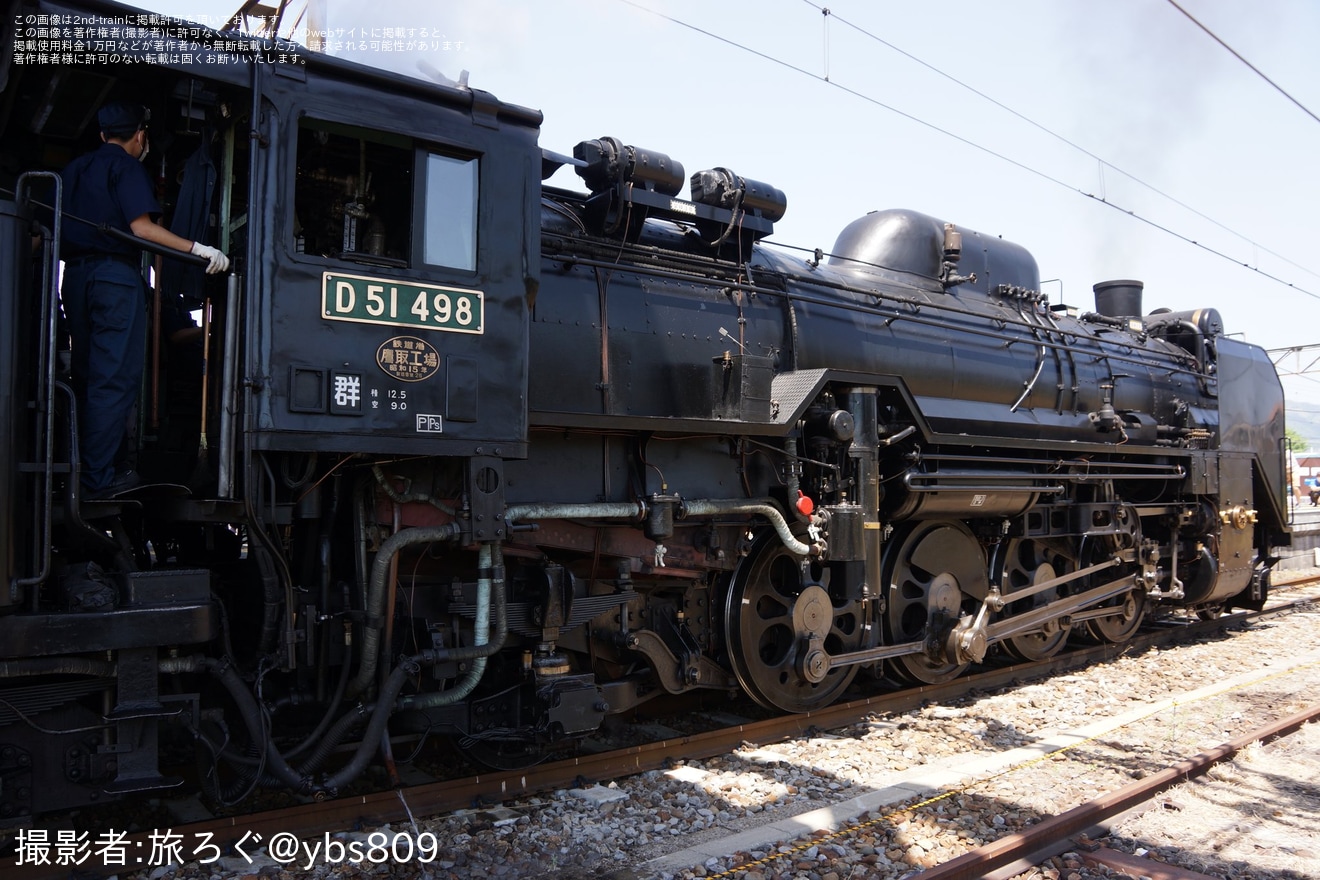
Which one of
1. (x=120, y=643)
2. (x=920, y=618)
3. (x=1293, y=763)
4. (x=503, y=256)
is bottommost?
(x=1293, y=763)

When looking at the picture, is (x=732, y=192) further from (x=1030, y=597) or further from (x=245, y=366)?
(x=1030, y=597)

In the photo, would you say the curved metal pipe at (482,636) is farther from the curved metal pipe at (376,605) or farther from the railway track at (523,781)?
the railway track at (523,781)

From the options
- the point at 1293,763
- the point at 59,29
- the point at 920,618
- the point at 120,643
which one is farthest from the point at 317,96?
Answer: the point at 1293,763

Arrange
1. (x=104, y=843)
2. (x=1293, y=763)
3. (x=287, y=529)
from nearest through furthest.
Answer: (x=104, y=843) < (x=287, y=529) < (x=1293, y=763)

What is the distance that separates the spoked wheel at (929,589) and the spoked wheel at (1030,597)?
579 mm

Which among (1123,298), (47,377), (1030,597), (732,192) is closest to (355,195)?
(47,377)

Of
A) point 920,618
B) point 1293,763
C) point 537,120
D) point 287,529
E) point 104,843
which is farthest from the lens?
point 920,618

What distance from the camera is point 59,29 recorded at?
3.73m

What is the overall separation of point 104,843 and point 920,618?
5832mm

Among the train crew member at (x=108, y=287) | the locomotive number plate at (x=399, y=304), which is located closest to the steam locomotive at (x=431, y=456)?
the locomotive number plate at (x=399, y=304)

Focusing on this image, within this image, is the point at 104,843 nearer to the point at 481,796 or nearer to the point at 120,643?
the point at 120,643

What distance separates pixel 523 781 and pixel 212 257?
3025 mm

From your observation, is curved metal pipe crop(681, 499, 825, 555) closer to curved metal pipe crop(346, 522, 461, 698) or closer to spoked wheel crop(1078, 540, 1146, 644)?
curved metal pipe crop(346, 522, 461, 698)

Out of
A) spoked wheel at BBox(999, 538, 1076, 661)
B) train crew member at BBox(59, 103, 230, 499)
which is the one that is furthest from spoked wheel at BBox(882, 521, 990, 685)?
train crew member at BBox(59, 103, 230, 499)
